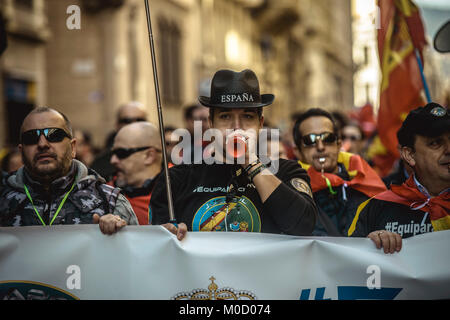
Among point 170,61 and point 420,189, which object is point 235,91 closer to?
Result: point 420,189

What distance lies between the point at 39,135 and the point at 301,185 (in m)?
1.40

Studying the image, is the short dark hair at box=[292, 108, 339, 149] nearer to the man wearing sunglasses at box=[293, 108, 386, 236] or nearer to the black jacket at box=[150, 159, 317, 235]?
the man wearing sunglasses at box=[293, 108, 386, 236]

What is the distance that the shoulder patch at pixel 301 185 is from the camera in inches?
128

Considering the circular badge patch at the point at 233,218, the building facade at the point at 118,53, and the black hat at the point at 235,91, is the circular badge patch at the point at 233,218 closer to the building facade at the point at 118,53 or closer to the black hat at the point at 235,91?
the black hat at the point at 235,91

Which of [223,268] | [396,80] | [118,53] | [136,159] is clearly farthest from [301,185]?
[118,53]

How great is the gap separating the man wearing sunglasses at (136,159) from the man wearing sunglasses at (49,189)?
4.14ft

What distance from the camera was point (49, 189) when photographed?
3447mm

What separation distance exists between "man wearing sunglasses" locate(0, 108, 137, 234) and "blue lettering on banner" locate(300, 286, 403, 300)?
3.55 feet

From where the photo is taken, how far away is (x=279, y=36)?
3506 centimetres

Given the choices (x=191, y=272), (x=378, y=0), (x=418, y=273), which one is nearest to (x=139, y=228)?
(x=191, y=272)

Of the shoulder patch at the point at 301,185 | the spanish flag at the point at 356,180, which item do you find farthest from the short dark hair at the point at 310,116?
the shoulder patch at the point at 301,185

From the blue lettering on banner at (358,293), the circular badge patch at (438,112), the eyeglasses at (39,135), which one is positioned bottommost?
the blue lettering on banner at (358,293)

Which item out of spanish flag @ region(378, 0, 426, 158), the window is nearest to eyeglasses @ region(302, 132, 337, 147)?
spanish flag @ region(378, 0, 426, 158)

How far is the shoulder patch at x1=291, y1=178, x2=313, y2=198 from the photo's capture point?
128 inches
